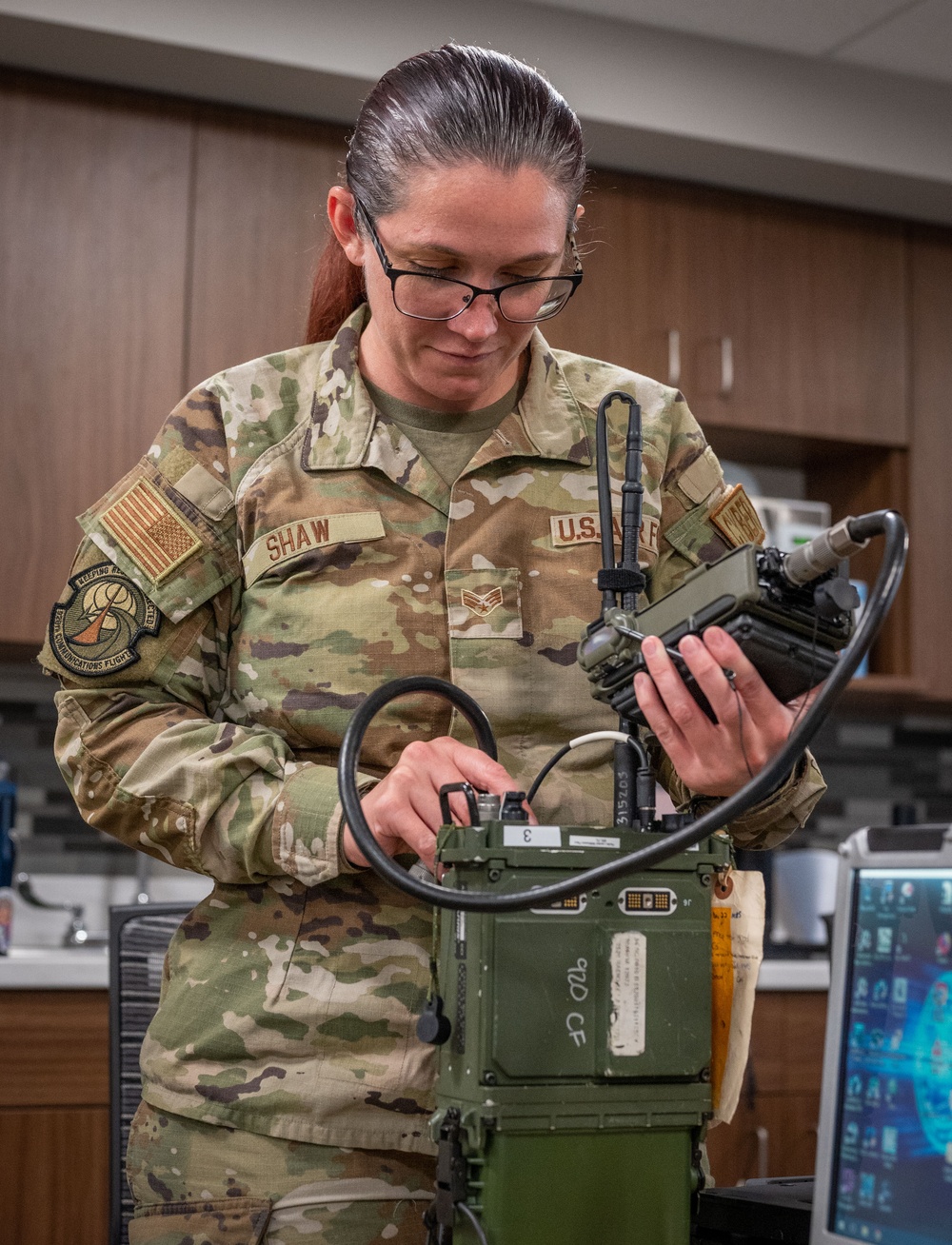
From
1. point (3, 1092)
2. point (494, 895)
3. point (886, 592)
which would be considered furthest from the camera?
point (3, 1092)

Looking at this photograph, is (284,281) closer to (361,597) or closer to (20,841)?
(20,841)

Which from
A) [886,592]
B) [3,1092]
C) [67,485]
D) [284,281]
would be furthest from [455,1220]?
[284,281]

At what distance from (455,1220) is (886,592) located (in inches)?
15.4

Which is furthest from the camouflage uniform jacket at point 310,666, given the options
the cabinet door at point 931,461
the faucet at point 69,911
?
the cabinet door at point 931,461

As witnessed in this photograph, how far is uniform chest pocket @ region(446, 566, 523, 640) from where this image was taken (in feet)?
3.39

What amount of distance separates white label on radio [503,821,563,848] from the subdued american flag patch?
0.39 meters

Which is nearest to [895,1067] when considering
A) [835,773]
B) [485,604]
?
[485,604]

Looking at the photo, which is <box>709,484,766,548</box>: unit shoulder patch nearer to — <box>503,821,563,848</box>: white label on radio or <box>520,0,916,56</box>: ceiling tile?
<box>503,821,563,848</box>: white label on radio

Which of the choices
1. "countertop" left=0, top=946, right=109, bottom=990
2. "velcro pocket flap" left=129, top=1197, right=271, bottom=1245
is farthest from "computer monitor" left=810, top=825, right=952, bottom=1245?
"countertop" left=0, top=946, right=109, bottom=990

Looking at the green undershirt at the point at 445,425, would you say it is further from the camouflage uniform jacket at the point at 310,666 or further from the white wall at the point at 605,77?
the white wall at the point at 605,77

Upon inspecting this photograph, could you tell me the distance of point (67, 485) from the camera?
8.33ft

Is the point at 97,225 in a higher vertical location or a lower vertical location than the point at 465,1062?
higher

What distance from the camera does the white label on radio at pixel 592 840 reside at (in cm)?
77

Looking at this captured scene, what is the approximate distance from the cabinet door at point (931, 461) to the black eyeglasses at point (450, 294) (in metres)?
2.19
